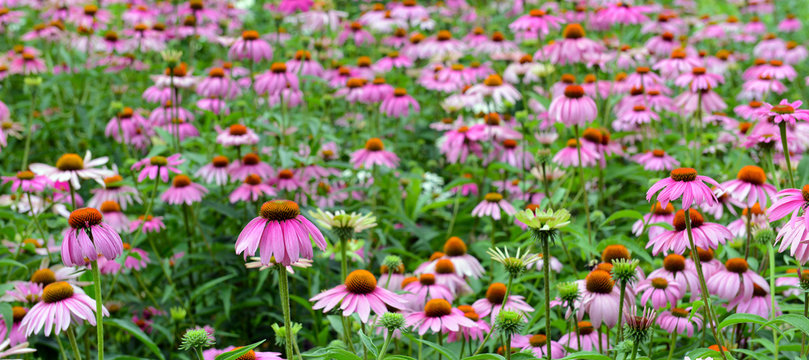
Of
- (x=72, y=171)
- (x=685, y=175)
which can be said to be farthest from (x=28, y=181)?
(x=685, y=175)

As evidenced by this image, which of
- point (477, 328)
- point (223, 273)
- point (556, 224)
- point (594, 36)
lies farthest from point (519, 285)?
point (594, 36)

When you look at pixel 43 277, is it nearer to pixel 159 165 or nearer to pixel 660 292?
pixel 159 165

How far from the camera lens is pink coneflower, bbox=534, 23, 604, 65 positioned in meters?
3.84

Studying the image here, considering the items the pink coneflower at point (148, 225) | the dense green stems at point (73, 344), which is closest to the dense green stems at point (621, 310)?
the dense green stems at point (73, 344)

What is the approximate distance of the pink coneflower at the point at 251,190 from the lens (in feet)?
9.92

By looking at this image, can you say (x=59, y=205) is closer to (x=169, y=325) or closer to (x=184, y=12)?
(x=169, y=325)

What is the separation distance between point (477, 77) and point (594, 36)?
1.94 meters

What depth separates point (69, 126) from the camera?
4531 millimetres

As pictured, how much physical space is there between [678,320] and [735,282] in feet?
0.79

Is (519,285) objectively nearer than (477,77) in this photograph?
Yes

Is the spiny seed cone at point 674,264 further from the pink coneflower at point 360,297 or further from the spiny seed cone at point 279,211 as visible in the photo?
the spiny seed cone at point 279,211

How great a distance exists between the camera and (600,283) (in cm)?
200

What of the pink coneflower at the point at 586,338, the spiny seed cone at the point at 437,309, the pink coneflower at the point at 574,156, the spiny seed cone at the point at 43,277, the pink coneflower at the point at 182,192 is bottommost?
the pink coneflower at the point at 586,338

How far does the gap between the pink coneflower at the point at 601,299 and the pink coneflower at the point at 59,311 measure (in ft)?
4.54
